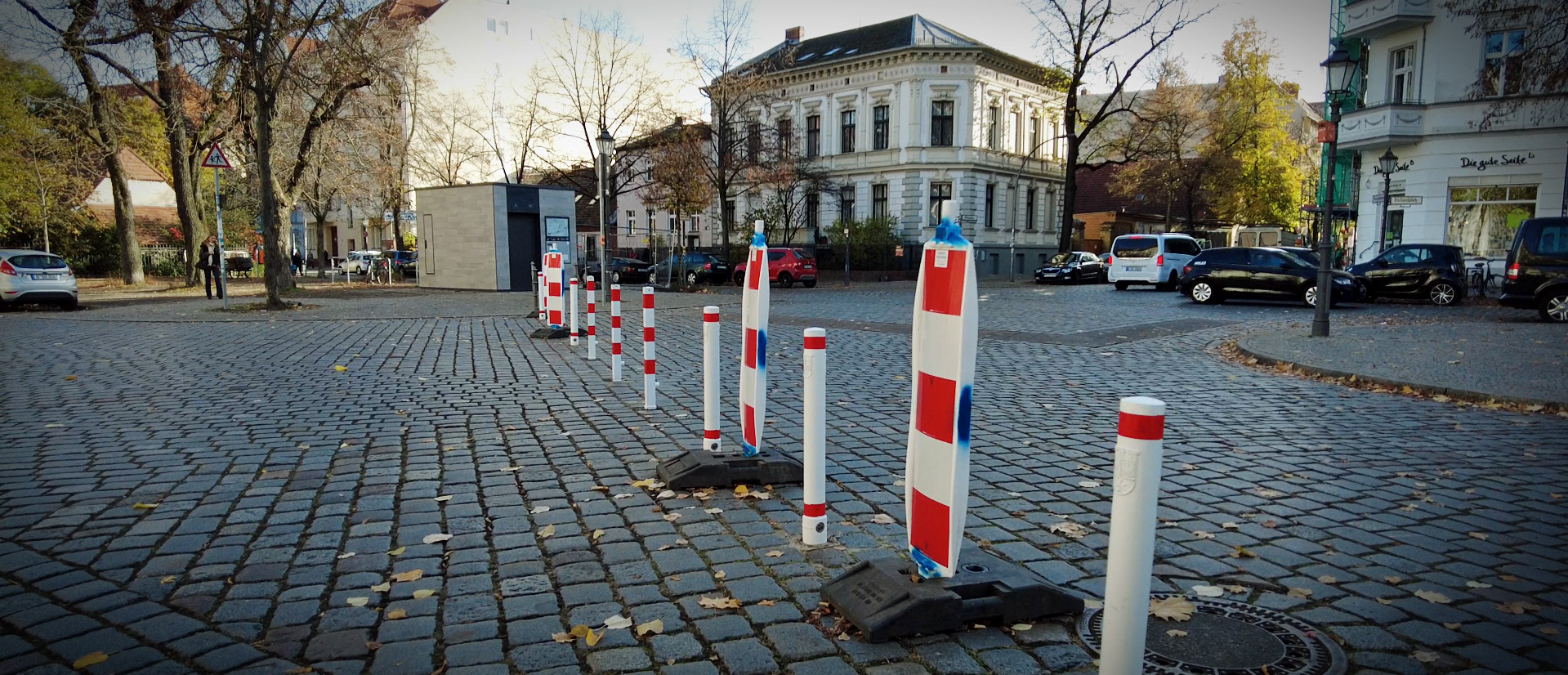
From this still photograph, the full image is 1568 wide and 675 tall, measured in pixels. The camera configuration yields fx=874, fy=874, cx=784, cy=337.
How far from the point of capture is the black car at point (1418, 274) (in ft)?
67.8

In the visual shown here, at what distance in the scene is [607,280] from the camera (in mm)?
26484

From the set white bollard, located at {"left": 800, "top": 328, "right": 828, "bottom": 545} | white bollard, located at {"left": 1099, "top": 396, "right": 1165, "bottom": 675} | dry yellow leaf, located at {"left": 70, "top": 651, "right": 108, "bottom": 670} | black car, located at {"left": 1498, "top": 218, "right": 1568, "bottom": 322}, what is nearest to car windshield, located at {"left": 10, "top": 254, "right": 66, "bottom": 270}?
dry yellow leaf, located at {"left": 70, "top": 651, "right": 108, "bottom": 670}

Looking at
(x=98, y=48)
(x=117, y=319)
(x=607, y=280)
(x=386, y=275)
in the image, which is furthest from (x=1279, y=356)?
(x=386, y=275)

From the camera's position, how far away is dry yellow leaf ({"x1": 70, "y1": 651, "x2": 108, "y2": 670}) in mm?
2994

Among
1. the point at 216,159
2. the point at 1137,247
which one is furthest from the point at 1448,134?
the point at 216,159

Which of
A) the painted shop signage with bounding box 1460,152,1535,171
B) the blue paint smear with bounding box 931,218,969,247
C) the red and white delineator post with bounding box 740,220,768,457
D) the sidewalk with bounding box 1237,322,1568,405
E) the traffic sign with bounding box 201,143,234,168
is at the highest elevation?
the painted shop signage with bounding box 1460,152,1535,171

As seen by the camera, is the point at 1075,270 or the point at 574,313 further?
the point at 1075,270

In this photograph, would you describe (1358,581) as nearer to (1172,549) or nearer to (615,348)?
(1172,549)

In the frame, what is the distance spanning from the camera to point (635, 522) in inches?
178

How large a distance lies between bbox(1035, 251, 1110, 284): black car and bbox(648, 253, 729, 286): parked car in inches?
566

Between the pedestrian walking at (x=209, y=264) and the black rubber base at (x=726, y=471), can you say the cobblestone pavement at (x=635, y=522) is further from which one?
the pedestrian walking at (x=209, y=264)

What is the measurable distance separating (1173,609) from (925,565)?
1.02 metres

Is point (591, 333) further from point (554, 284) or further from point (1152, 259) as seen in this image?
point (1152, 259)

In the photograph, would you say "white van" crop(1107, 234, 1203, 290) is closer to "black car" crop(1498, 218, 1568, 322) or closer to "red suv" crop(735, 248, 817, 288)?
"red suv" crop(735, 248, 817, 288)
